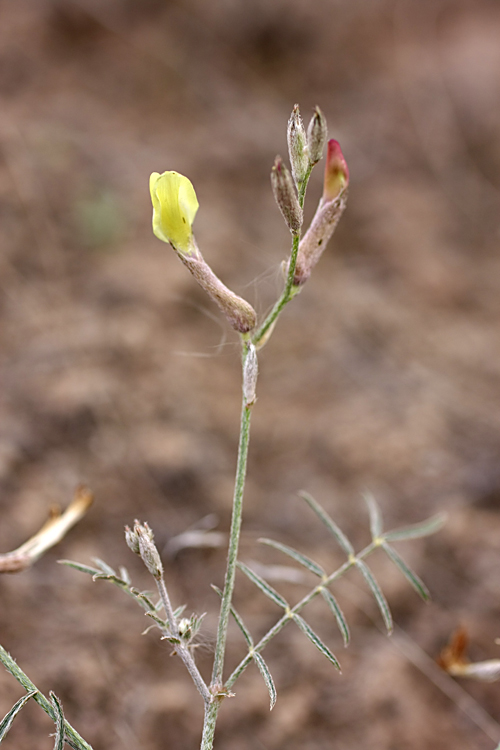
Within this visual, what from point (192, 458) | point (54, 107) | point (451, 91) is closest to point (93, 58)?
point (54, 107)

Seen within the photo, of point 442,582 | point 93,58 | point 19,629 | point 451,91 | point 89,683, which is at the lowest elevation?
point 442,582

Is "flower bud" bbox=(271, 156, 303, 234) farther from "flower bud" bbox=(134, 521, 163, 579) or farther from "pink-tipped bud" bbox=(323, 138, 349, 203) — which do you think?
"flower bud" bbox=(134, 521, 163, 579)

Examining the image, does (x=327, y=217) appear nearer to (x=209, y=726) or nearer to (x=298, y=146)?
(x=298, y=146)

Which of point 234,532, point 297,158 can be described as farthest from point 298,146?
point 234,532

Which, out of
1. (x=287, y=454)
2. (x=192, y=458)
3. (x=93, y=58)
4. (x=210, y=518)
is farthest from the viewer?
(x=93, y=58)

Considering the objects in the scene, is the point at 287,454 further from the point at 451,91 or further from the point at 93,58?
the point at 451,91
